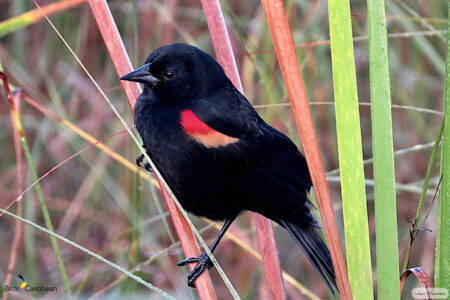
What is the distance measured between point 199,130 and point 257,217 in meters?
0.30

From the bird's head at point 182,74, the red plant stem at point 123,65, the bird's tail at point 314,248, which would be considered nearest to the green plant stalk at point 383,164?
the red plant stem at point 123,65

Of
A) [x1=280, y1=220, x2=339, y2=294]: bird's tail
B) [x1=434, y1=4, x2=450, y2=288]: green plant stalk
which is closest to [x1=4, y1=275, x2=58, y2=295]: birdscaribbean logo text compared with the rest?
[x1=280, y1=220, x2=339, y2=294]: bird's tail

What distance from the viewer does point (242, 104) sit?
5.48 ft

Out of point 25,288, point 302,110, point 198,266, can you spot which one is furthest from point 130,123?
point 302,110

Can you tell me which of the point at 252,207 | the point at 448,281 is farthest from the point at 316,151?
the point at 252,207

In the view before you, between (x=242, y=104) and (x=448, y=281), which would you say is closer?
(x=448, y=281)

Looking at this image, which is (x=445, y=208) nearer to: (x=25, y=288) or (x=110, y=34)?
(x=110, y=34)

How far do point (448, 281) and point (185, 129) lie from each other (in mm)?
877

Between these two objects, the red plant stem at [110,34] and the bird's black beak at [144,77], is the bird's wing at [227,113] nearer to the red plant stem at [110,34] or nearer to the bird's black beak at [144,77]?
the bird's black beak at [144,77]

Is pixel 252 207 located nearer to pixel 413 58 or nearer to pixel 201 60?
pixel 201 60

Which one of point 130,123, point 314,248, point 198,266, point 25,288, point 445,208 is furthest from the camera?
point 130,123

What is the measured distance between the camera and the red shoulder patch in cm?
162

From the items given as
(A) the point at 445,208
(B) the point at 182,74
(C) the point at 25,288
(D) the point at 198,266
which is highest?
(B) the point at 182,74

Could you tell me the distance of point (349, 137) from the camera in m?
0.94
